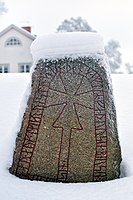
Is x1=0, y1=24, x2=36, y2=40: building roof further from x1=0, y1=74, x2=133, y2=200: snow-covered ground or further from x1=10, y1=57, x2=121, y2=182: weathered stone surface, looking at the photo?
x1=10, y1=57, x2=121, y2=182: weathered stone surface

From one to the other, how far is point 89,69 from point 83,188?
3.02 ft

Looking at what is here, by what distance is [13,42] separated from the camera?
1783cm

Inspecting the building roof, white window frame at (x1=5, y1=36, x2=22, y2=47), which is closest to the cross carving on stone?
the building roof

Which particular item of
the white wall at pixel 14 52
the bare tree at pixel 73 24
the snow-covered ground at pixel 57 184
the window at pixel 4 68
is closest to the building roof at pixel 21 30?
the white wall at pixel 14 52

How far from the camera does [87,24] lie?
2488cm

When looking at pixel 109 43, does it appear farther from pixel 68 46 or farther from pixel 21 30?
pixel 68 46

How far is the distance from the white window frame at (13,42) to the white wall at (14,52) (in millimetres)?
113

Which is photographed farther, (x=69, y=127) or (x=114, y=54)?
(x=114, y=54)

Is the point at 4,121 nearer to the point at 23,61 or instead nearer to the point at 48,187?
the point at 48,187

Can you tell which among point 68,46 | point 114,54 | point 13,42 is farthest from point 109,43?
point 68,46

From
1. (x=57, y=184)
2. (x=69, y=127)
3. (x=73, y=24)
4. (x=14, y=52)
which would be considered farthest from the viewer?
(x=73, y=24)

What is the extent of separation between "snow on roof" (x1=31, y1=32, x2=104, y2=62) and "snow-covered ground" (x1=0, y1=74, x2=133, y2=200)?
2.00ft

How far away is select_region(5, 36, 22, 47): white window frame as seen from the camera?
1770 centimetres

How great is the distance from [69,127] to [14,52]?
15.3 meters
